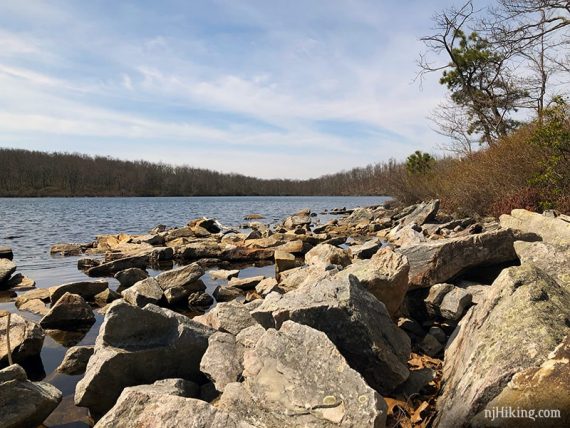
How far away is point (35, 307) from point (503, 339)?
848 cm

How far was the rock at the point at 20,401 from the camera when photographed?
3.72m

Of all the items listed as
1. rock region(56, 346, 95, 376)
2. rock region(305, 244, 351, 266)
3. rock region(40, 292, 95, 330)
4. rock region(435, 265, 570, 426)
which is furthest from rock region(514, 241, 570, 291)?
rock region(40, 292, 95, 330)

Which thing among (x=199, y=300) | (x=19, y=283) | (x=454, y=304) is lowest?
(x=19, y=283)

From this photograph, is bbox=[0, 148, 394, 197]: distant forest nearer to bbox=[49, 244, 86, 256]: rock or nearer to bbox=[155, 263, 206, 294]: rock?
bbox=[49, 244, 86, 256]: rock

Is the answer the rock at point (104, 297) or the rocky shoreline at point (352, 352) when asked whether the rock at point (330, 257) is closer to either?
the rocky shoreline at point (352, 352)

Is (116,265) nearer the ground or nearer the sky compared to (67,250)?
nearer the sky

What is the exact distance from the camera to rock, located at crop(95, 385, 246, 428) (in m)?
2.65

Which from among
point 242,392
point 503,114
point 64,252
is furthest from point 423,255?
point 503,114

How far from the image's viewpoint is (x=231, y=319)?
5203 millimetres

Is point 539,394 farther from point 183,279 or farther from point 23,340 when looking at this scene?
point 183,279

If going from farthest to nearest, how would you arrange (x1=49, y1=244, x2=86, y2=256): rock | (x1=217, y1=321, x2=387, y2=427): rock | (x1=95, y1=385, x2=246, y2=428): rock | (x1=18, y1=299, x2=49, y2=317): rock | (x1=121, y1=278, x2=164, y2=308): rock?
(x1=49, y1=244, x2=86, y2=256): rock < (x1=18, y1=299, x2=49, y2=317): rock < (x1=121, y1=278, x2=164, y2=308): rock < (x1=217, y1=321, x2=387, y2=427): rock < (x1=95, y1=385, x2=246, y2=428): rock

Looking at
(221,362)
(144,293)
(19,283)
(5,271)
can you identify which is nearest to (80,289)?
(144,293)

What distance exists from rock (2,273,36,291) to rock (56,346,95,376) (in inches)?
251

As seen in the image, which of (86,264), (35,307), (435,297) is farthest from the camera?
(86,264)
